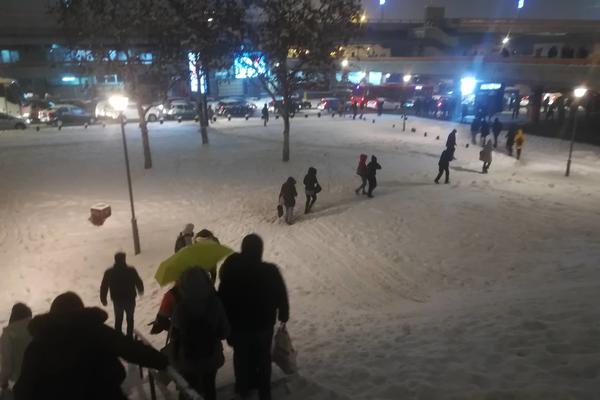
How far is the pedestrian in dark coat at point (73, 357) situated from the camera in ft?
9.68

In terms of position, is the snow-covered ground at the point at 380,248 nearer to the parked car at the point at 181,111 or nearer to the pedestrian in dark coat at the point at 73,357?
the pedestrian in dark coat at the point at 73,357

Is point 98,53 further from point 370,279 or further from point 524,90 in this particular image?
point 524,90

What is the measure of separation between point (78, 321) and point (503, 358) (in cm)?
480

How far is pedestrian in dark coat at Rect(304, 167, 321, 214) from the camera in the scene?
15.1 metres

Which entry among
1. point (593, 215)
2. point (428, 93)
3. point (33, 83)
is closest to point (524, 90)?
point (428, 93)

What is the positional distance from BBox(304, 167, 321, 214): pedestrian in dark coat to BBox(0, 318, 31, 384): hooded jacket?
10.4m

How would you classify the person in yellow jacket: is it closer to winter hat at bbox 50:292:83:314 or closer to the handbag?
the handbag

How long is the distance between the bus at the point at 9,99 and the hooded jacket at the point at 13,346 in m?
43.4

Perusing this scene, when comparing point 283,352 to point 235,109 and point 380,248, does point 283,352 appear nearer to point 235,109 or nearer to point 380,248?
point 380,248

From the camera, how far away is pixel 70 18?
2019cm

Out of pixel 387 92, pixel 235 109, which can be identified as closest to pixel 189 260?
pixel 235 109

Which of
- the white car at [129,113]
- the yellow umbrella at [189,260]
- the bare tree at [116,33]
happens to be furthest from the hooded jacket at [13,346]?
the white car at [129,113]

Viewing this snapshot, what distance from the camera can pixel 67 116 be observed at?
124ft

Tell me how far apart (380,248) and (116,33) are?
47.7 ft
